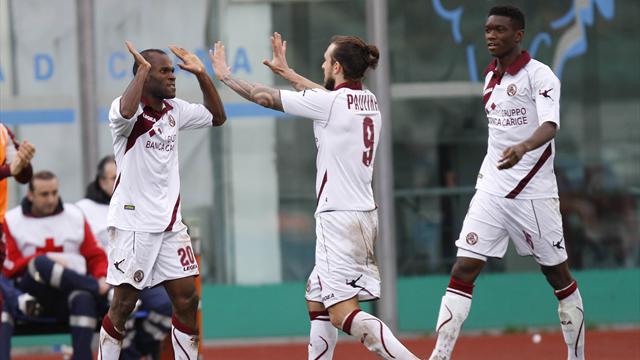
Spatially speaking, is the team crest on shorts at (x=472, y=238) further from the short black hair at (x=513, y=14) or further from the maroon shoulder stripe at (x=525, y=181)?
the short black hair at (x=513, y=14)

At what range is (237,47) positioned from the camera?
44.4 feet

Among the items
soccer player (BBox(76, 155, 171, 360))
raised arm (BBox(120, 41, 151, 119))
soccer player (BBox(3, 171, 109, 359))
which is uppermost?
raised arm (BBox(120, 41, 151, 119))

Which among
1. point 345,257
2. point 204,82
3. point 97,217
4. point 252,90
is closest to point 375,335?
point 345,257

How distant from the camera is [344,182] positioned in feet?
27.1

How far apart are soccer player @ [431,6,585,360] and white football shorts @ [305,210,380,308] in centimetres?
78

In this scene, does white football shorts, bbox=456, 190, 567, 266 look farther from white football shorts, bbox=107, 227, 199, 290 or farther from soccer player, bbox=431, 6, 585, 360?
white football shorts, bbox=107, 227, 199, 290

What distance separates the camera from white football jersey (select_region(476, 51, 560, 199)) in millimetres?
8828

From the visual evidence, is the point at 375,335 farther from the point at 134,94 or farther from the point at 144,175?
the point at 134,94

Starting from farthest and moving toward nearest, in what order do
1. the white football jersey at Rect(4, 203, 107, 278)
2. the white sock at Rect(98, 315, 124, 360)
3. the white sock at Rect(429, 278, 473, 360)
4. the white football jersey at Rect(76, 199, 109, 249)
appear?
the white football jersey at Rect(76, 199, 109, 249) → the white football jersey at Rect(4, 203, 107, 278) → the white sock at Rect(429, 278, 473, 360) → the white sock at Rect(98, 315, 124, 360)

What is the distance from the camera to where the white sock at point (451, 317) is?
8797 mm

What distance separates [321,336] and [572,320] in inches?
64.2

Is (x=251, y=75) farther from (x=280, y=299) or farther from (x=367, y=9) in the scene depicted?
(x=280, y=299)

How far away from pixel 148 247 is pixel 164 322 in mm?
1811

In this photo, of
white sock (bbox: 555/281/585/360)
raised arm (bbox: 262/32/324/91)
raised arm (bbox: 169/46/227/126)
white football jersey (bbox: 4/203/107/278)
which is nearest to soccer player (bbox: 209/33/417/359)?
raised arm (bbox: 169/46/227/126)
